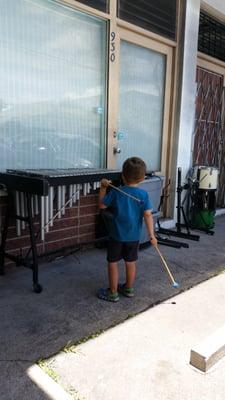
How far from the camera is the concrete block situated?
2080 millimetres

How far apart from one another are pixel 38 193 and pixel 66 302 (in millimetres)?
889

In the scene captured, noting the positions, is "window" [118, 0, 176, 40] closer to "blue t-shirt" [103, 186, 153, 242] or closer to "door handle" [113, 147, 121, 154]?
"door handle" [113, 147, 121, 154]

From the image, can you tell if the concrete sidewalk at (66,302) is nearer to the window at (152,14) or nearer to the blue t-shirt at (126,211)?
A: the blue t-shirt at (126,211)

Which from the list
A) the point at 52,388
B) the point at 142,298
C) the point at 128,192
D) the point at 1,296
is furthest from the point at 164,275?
the point at 52,388

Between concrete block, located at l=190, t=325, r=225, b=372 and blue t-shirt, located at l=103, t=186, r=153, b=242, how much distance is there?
0.93m

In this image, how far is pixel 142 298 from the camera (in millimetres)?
2949

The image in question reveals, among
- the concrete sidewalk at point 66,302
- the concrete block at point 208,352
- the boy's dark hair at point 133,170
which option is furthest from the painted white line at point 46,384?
the boy's dark hair at point 133,170

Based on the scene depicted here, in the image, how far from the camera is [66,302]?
2.83 meters

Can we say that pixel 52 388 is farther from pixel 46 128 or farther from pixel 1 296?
pixel 46 128

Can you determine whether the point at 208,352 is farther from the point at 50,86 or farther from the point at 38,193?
the point at 50,86

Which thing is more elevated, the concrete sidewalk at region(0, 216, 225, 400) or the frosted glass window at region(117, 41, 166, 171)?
the frosted glass window at region(117, 41, 166, 171)

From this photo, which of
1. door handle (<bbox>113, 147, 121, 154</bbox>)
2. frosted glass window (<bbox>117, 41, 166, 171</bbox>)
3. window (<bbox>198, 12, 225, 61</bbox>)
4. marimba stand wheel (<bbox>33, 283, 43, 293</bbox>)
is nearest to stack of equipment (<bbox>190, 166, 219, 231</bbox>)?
frosted glass window (<bbox>117, 41, 166, 171</bbox>)

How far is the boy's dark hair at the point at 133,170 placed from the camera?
271cm

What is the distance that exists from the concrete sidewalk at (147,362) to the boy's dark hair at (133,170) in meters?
1.02
